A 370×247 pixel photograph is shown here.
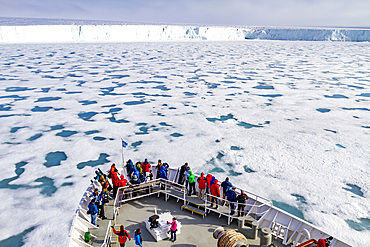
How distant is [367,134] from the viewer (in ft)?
56.6

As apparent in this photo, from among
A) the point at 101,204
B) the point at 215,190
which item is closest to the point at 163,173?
the point at 215,190

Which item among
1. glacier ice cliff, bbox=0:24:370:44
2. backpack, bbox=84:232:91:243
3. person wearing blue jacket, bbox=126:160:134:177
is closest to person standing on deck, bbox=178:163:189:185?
person wearing blue jacket, bbox=126:160:134:177

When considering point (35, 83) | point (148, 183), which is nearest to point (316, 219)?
point (148, 183)

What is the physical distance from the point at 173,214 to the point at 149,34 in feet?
307

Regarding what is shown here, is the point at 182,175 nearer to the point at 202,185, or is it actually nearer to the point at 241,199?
the point at 202,185

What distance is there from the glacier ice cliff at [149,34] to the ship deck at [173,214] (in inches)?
3390

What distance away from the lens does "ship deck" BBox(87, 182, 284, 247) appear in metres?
7.37

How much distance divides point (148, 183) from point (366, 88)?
97.7 feet

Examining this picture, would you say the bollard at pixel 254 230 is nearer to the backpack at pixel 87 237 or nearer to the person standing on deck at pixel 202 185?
the person standing on deck at pixel 202 185

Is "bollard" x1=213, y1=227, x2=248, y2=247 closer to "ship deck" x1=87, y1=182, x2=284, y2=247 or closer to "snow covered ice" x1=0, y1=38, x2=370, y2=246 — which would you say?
"ship deck" x1=87, y1=182, x2=284, y2=247

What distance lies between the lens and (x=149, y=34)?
9494 centimetres

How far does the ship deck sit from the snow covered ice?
2474mm

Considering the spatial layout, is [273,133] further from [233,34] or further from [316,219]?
[233,34]

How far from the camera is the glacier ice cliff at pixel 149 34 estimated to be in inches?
3191
